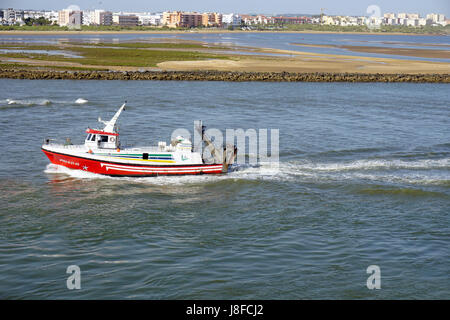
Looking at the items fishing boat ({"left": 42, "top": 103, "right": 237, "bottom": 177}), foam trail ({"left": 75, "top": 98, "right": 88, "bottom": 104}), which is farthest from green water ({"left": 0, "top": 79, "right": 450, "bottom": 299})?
foam trail ({"left": 75, "top": 98, "right": 88, "bottom": 104})

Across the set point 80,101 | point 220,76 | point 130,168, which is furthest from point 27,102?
point 220,76

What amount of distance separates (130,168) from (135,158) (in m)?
0.60

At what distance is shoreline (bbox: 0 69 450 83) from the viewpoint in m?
72.8

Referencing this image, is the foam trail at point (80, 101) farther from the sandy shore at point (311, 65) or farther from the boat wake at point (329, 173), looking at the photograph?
the sandy shore at point (311, 65)

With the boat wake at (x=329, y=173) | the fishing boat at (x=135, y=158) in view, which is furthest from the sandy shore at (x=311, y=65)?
the fishing boat at (x=135, y=158)

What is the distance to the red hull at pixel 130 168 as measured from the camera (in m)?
29.7

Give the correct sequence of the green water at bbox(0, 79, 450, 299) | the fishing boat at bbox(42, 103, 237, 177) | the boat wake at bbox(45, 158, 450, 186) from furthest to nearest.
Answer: the boat wake at bbox(45, 158, 450, 186)
the fishing boat at bbox(42, 103, 237, 177)
the green water at bbox(0, 79, 450, 299)

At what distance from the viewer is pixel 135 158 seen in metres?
29.7

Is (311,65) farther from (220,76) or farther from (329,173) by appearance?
(329,173)

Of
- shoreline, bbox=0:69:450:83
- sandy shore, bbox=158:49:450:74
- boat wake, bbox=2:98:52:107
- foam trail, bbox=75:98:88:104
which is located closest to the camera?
boat wake, bbox=2:98:52:107

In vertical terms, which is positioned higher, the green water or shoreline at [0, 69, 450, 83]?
shoreline at [0, 69, 450, 83]

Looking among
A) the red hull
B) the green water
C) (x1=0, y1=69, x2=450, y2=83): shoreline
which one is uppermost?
(x1=0, y1=69, x2=450, y2=83): shoreline

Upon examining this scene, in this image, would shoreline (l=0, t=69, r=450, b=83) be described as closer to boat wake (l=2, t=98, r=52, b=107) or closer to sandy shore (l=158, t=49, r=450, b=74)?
sandy shore (l=158, t=49, r=450, b=74)

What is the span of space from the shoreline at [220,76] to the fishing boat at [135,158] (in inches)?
1770
